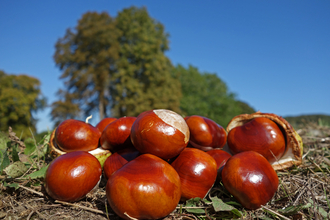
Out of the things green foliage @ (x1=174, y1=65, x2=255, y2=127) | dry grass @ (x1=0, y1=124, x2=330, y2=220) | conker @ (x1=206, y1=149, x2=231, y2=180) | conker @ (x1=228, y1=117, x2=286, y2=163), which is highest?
green foliage @ (x1=174, y1=65, x2=255, y2=127)

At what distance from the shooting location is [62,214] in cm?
190

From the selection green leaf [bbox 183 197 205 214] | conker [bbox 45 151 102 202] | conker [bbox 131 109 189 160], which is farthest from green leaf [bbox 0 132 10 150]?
green leaf [bbox 183 197 205 214]

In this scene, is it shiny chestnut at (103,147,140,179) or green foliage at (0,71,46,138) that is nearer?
shiny chestnut at (103,147,140,179)

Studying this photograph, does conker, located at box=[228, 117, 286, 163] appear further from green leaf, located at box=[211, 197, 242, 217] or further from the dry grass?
green leaf, located at box=[211, 197, 242, 217]

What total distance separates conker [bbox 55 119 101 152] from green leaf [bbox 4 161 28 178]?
0.43 meters

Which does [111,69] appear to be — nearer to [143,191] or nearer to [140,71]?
[140,71]

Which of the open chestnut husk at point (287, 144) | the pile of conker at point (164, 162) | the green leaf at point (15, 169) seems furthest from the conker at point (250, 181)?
the green leaf at point (15, 169)

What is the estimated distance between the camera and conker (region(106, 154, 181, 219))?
1.61 m

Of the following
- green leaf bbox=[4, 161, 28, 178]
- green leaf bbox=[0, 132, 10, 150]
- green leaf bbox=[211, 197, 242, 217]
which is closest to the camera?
green leaf bbox=[211, 197, 242, 217]

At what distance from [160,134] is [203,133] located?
673 mm

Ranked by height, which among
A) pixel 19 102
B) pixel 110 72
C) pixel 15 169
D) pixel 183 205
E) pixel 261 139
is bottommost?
pixel 183 205

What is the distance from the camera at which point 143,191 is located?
160 cm

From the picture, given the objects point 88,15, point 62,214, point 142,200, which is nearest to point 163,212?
point 142,200

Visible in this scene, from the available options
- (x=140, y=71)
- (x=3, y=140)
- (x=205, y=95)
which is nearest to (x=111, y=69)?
(x=140, y=71)
